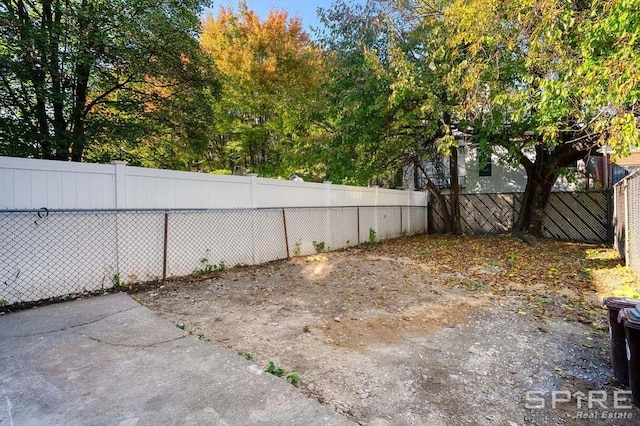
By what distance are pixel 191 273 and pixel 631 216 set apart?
7.67m

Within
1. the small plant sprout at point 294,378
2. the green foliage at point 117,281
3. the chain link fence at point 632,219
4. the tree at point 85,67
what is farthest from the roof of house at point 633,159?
the tree at point 85,67

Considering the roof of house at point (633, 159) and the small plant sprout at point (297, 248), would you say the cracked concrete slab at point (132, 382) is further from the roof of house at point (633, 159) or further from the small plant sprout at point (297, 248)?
the roof of house at point (633, 159)

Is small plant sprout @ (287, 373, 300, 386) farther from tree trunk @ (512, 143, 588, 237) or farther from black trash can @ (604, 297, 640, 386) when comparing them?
tree trunk @ (512, 143, 588, 237)

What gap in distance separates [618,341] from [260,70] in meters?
12.7

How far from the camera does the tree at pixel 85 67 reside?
5.16m

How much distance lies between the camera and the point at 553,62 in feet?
16.3

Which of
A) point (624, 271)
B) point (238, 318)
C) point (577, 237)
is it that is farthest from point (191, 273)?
point (577, 237)

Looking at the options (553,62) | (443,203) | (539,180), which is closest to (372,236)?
(443,203)

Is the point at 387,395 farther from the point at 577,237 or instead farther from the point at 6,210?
Result: the point at 577,237

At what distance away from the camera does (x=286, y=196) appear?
7.40m

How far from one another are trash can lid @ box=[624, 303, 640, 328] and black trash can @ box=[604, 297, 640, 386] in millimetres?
150

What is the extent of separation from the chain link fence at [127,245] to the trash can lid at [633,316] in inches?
211

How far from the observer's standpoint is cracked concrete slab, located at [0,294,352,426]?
1.86 m

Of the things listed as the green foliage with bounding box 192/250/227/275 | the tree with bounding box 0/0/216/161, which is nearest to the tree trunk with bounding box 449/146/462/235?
the tree with bounding box 0/0/216/161
